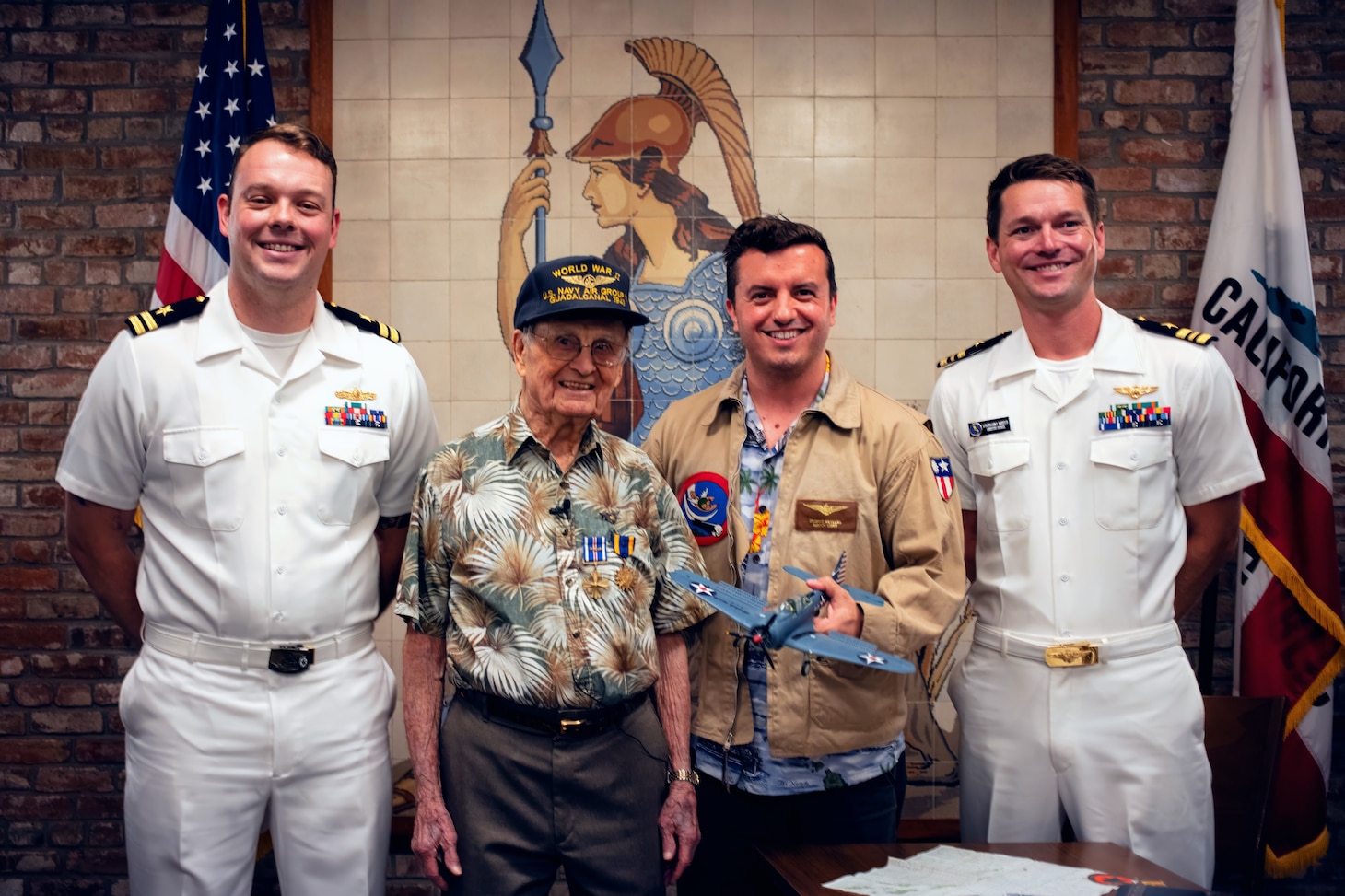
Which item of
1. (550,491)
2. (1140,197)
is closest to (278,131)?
(550,491)

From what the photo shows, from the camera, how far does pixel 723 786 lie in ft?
6.73

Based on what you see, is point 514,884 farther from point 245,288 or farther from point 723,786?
point 245,288

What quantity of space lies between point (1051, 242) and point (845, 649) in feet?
3.91

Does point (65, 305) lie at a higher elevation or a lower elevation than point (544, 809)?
higher

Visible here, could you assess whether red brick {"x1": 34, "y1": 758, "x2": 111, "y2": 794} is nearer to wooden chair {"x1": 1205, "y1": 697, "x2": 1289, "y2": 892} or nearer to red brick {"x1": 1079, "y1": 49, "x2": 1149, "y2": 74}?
wooden chair {"x1": 1205, "y1": 697, "x2": 1289, "y2": 892}

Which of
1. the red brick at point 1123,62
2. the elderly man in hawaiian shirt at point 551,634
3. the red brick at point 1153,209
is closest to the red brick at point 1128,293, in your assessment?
the red brick at point 1153,209

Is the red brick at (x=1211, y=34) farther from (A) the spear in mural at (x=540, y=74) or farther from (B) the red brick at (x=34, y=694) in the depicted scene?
(B) the red brick at (x=34, y=694)

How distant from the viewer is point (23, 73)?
3.50 meters

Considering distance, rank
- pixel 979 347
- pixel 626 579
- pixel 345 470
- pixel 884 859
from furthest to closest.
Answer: pixel 979 347, pixel 345 470, pixel 626 579, pixel 884 859

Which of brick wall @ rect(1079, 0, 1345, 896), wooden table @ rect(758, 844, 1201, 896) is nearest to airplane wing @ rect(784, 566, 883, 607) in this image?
wooden table @ rect(758, 844, 1201, 896)

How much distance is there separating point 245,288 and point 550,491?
0.85 m

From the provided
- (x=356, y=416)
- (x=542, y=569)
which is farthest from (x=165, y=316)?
(x=542, y=569)

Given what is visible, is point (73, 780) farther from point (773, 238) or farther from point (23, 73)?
point (773, 238)

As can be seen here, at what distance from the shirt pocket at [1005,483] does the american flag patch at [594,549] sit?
1.03 m
